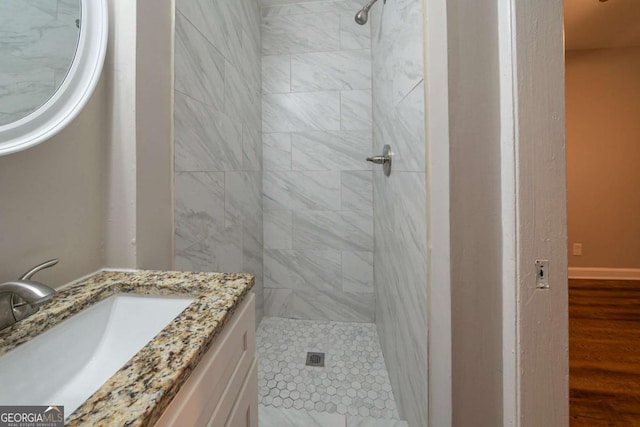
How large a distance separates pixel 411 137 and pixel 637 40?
380cm

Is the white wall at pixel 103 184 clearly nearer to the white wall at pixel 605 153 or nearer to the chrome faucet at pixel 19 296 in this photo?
the chrome faucet at pixel 19 296

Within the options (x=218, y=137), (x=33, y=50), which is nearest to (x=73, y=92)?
(x=33, y=50)

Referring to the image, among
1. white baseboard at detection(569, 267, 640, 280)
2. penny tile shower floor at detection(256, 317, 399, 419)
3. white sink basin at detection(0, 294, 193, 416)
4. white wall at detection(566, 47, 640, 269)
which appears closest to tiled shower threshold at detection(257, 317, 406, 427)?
penny tile shower floor at detection(256, 317, 399, 419)

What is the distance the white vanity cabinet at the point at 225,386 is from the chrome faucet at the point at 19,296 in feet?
0.97

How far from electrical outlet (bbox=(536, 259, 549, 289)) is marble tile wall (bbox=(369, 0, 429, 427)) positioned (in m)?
0.29

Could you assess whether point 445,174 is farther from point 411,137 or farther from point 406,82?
point 406,82

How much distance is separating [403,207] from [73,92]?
1.15 m

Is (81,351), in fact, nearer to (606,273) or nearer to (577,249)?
(577,249)

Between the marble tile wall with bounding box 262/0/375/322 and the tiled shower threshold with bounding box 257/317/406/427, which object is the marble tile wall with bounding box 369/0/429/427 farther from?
the marble tile wall with bounding box 262/0/375/322

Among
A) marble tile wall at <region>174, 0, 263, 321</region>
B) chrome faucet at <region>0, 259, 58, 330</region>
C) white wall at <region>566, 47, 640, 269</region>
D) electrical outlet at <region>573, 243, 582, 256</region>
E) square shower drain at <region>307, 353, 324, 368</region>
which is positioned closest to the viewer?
chrome faucet at <region>0, 259, 58, 330</region>

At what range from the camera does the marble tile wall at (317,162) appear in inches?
79.5

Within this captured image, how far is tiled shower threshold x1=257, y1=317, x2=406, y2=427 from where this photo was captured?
126 cm

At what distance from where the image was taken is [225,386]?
56 cm

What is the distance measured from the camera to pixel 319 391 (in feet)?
4.57
